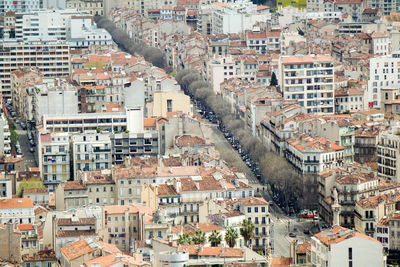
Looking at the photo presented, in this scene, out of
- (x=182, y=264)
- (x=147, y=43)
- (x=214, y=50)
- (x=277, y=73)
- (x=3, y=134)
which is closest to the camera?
(x=182, y=264)

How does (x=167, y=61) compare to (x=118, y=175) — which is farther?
(x=167, y=61)

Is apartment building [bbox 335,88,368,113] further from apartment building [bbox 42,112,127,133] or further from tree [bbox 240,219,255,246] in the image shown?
tree [bbox 240,219,255,246]

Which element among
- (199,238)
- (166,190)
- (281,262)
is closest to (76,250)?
(199,238)

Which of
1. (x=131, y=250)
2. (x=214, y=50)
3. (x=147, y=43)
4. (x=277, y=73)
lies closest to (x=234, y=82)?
(x=277, y=73)

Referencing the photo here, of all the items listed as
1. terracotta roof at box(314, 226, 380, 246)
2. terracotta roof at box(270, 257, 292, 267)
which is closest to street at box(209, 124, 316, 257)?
terracotta roof at box(270, 257, 292, 267)

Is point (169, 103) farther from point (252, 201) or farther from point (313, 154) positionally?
point (252, 201)

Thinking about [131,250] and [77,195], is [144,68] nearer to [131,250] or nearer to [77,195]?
[77,195]
